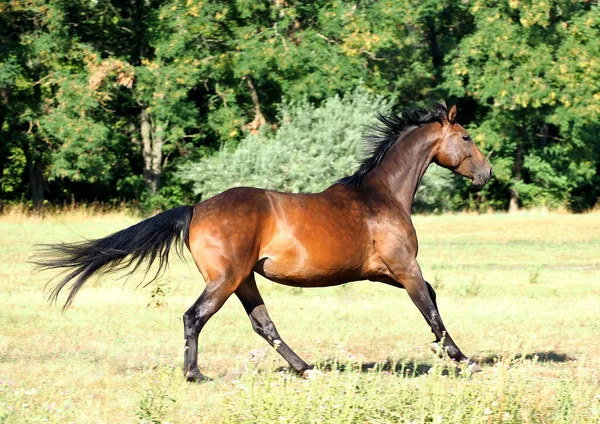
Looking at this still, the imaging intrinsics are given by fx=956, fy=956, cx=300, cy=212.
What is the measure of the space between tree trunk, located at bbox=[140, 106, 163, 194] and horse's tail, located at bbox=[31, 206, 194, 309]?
25388 mm

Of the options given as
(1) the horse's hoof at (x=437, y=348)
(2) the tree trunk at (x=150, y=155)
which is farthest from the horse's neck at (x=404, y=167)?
(2) the tree trunk at (x=150, y=155)

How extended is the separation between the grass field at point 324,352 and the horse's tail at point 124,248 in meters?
0.39

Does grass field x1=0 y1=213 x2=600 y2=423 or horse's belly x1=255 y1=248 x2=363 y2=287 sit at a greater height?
horse's belly x1=255 y1=248 x2=363 y2=287

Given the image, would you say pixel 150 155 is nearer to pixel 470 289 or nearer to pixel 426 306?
pixel 470 289

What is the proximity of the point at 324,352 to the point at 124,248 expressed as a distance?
231 cm

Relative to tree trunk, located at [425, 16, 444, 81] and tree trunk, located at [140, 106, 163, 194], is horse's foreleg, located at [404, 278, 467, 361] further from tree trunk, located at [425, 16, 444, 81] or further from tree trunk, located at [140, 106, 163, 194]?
tree trunk, located at [425, 16, 444, 81]

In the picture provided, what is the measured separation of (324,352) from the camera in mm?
9320

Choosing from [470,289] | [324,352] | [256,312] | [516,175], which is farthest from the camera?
[516,175]

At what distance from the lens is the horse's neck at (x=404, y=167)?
8.84 meters

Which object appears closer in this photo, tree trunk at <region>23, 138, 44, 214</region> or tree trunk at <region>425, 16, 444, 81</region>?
tree trunk at <region>23, 138, 44, 214</region>

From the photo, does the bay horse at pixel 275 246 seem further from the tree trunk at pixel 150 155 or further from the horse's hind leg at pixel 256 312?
the tree trunk at pixel 150 155

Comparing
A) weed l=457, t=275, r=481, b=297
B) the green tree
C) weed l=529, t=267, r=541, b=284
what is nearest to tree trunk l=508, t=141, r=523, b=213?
the green tree

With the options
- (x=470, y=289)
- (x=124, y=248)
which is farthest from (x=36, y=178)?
(x=124, y=248)

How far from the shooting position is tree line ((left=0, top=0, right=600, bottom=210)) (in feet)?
99.2
